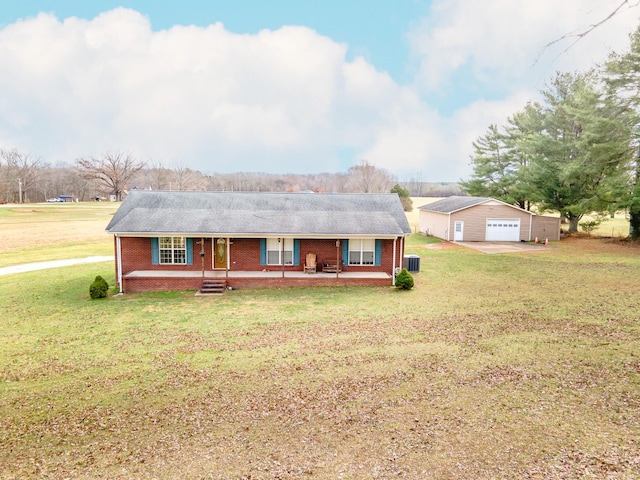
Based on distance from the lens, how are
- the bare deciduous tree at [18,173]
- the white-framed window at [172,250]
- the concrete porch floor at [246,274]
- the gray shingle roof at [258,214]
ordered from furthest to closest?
1. the bare deciduous tree at [18,173]
2. the white-framed window at [172,250]
3. the gray shingle roof at [258,214]
4. the concrete porch floor at [246,274]

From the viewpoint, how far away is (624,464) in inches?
228

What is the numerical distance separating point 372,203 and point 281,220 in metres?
5.48

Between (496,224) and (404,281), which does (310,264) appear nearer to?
(404,281)

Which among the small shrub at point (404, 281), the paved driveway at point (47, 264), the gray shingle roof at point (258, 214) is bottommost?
the paved driveway at point (47, 264)

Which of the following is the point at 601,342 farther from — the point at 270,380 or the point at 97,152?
the point at 97,152

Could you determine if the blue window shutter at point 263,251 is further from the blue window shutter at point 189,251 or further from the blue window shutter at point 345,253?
the blue window shutter at point 345,253

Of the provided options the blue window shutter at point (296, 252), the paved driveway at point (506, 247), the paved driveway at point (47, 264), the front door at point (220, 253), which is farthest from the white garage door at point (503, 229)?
the paved driveway at point (47, 264)

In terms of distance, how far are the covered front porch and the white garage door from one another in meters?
19.7

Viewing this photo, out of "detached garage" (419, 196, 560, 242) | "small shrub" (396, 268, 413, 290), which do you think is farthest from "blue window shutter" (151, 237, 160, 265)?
"detached garage" (419, 196, 560, 242)

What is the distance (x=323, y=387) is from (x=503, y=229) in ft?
103

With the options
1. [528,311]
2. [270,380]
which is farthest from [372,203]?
[270,380]

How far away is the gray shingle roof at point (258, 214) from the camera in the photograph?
18953mm

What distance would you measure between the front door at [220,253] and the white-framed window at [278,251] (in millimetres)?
2186

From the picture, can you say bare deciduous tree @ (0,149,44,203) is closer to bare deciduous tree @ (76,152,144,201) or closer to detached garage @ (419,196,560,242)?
bare deciduous tree @ (76,152,144,201)
